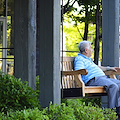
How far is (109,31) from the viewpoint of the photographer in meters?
6.66

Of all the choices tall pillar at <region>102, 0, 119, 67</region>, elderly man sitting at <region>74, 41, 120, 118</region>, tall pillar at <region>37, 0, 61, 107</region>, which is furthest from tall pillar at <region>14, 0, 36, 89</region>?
tall pillar at <region>102, 0, 119, 67</region>

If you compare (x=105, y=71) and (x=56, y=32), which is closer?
(x=56, y=32)

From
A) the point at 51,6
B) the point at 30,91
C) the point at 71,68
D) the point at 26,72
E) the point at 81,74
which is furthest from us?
the point at 71,68

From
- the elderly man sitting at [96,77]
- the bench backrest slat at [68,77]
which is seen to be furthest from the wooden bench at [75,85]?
the elderly man sitting at [96,77]

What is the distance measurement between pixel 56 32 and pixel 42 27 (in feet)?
0.56

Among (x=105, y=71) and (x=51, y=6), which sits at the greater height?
(x=51, y=6)

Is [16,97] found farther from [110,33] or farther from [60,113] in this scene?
[110,33]

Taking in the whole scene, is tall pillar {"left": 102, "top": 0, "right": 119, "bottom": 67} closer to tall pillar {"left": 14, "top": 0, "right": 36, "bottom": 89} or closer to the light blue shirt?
the light blue shirt

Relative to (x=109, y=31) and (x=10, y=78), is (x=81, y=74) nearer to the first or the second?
(x=109, y=31)

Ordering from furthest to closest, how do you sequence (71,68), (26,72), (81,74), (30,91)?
1. (71,68)
2. (81,74)
3. (26,72)
4. (30,91)

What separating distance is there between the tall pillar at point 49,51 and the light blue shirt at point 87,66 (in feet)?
6.99

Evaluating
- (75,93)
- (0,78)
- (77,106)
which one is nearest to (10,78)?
(0,78)

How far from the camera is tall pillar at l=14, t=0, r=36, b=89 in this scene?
5.57 metres

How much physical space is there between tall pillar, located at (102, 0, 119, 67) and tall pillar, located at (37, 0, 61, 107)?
2.52 meters
